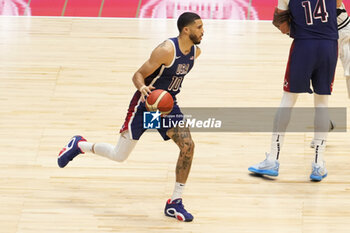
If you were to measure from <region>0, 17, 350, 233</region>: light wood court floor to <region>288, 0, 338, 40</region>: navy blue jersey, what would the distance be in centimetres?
134

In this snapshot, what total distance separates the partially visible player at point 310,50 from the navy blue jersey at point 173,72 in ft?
3.14

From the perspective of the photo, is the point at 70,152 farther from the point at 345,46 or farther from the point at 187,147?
the point at 345,46

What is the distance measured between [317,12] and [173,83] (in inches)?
54.5

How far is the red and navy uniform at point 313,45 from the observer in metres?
7.32

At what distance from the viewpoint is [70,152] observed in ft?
25.3

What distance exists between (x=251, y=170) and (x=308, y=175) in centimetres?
53

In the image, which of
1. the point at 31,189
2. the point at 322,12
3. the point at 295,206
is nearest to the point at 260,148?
the point at 295,206

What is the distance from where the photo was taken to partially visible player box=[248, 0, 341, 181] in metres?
7.33

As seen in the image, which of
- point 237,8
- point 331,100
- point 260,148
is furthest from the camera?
point 237,8

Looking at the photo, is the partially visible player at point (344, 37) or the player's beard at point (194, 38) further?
the partially visible player at point (344, 37)

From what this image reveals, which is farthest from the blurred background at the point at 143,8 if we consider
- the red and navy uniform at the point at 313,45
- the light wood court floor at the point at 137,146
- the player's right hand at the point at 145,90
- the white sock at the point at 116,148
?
the player's right hand at the point at 145,90

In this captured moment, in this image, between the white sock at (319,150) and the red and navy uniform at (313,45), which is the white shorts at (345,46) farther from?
the white sock at (319,150)

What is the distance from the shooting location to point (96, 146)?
24.7 ft

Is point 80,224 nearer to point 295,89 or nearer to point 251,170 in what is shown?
point 251,170
